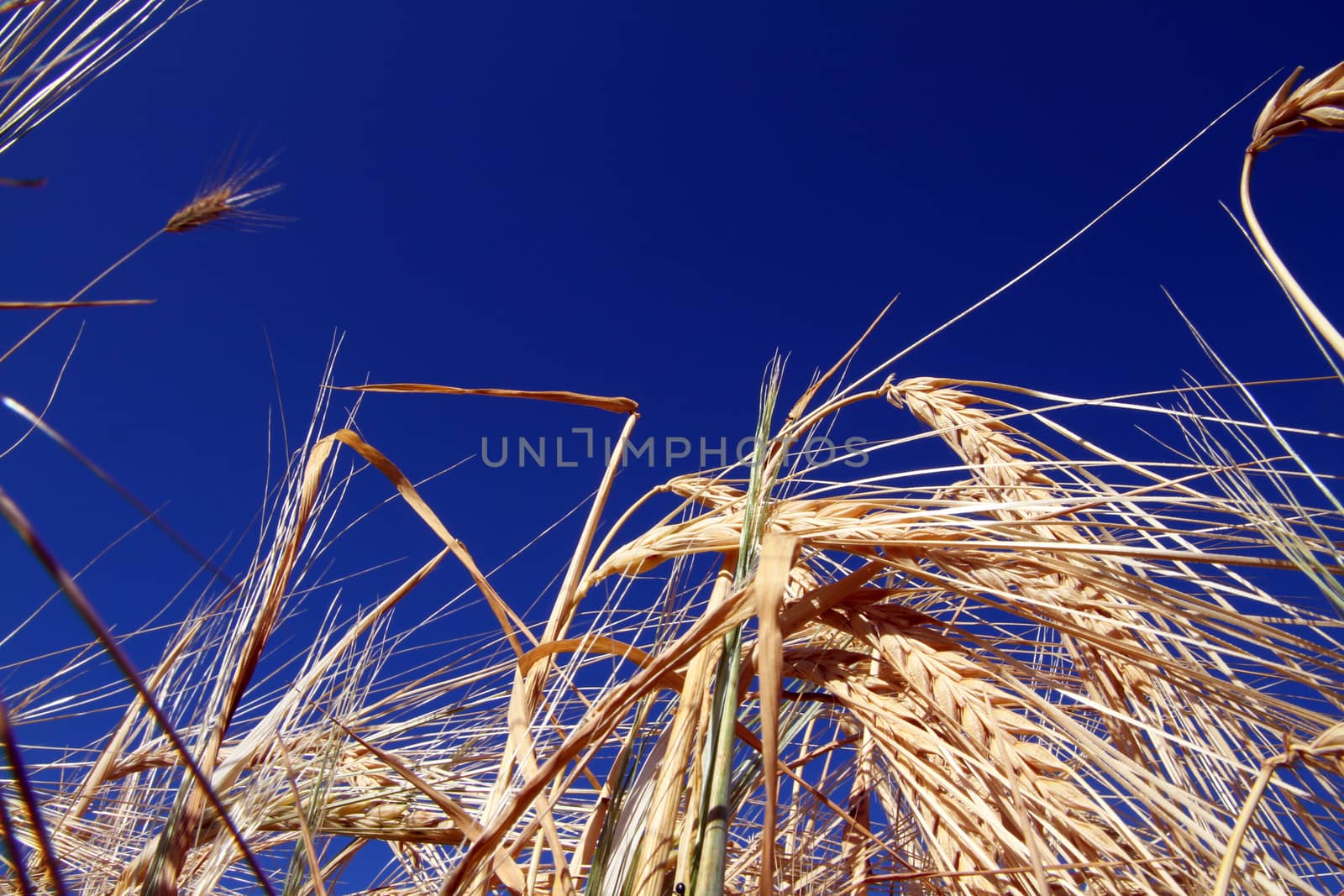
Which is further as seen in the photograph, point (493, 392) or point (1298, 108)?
point (493, 392)

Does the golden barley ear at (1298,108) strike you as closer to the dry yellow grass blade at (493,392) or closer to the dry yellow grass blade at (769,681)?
the dry yellow grass blade at (769,681)

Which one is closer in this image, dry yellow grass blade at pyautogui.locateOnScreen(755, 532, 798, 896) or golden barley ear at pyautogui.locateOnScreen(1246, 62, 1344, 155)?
dry yellow grass blade at pyautogui.locateOnScreen(755, 532, 798, 896)

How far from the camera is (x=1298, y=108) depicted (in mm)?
655

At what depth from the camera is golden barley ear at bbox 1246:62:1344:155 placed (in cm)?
64

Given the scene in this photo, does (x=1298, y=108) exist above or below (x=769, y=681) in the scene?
above

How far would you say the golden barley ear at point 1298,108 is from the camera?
64 cm

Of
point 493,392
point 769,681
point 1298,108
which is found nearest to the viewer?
point 769,681

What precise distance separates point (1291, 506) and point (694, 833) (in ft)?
1.73

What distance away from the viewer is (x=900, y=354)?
957 mm

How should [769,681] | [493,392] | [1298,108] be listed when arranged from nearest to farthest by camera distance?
[769,681] → [1298,108] → [493,392]

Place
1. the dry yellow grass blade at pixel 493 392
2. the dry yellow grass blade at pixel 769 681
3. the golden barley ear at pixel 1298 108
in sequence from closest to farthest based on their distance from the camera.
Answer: the dry yellow grass blade at pixel 769 681 < the golden barley ear at pixel 1298 108 < the dry yellow grass blade at pixel 493 392

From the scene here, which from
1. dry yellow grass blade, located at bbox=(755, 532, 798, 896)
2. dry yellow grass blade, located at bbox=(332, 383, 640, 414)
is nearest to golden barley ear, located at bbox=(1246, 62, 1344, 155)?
dry yellow grass blade, located at bbox=(755, 532, 798, 896)

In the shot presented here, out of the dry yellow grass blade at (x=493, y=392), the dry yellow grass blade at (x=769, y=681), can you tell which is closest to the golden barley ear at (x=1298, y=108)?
the dry yellow grass blade at (x=769, y=681)

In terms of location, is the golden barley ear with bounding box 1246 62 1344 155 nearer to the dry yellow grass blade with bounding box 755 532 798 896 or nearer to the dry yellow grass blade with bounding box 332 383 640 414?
the dry yellow grass blade with bounding box 755 532 798 896
